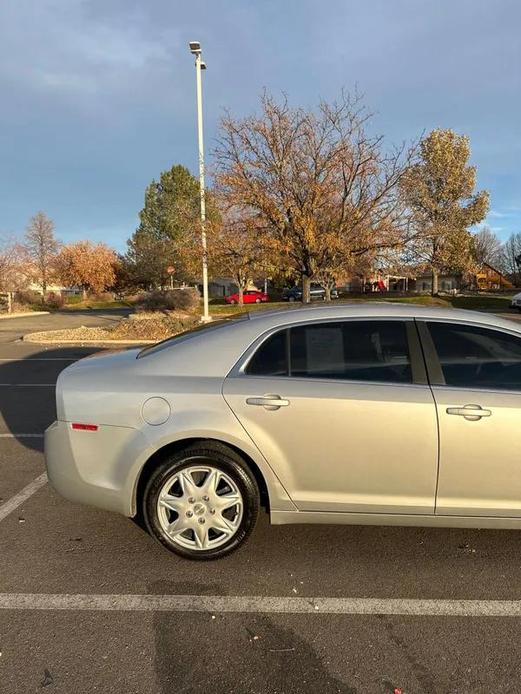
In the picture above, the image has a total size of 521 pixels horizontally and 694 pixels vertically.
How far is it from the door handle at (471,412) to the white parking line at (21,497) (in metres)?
3.23

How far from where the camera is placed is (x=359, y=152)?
13062mm

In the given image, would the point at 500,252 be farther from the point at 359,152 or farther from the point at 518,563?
the point at 518,563

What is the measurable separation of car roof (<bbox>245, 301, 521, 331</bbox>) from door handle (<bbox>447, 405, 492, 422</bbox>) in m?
0.56

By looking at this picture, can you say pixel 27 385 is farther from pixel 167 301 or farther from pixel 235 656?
pixel 167 301

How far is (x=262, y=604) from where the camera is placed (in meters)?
2.71

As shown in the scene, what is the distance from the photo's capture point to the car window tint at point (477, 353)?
3.07 m

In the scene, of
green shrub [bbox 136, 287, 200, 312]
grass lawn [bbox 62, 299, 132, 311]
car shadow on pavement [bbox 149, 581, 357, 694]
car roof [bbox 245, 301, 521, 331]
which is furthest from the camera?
grass lawn [bbox 62, 299, 132, 311]

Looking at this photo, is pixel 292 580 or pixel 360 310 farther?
pixel 360 310

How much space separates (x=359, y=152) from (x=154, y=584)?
12.4m

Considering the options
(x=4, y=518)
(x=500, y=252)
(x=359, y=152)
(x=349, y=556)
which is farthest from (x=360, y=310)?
(x=500, y=252)

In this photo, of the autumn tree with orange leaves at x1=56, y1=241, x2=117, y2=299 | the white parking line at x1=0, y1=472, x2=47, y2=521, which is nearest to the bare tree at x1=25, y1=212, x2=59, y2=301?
the autumn tree with orange leaves at x1=56, y1=241, x2=117, y2=299

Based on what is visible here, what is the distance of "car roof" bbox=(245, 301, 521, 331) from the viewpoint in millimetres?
3172

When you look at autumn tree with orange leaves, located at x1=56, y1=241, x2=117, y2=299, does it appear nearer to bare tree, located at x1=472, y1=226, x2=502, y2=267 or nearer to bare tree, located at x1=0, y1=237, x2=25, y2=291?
bare tree, located at x1=0, y1=237, x2=25, y2=291

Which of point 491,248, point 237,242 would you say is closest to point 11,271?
point 237,242
